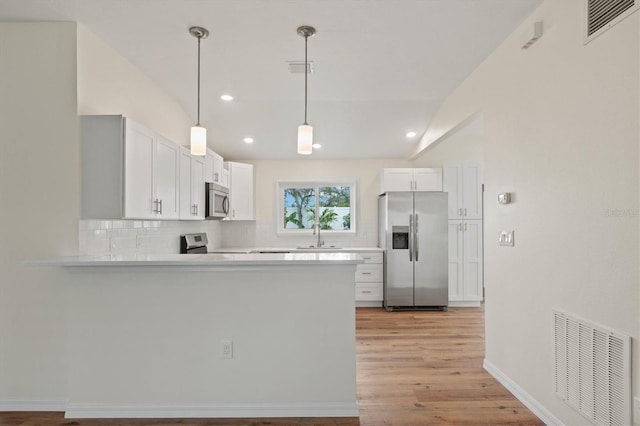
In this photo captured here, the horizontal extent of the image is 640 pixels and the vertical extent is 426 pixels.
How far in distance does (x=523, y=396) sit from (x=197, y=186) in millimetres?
3413

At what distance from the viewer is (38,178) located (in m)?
2.37

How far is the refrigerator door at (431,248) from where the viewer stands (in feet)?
16.3

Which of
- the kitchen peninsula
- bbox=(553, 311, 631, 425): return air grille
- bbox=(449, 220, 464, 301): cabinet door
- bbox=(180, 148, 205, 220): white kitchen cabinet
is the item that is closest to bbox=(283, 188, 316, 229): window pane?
bbox=(180, 148, 205, 220): white kitchen cabinet

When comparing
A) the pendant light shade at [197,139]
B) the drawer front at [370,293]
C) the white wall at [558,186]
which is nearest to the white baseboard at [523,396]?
the white wall at [558,186]

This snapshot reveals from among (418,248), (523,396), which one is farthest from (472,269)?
(523,396)

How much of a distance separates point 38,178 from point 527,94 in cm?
333

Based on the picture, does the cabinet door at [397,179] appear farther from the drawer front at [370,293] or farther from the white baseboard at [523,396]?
the white baseboard at [523,396]

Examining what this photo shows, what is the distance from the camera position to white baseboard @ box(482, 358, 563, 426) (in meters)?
2.13

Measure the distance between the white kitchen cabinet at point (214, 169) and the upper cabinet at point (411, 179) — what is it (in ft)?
7.72

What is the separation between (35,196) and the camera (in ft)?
A: 7.77

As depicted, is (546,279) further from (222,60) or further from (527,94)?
(222,60)

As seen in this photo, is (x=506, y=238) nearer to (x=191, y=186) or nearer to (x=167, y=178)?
(x=167, y=178)

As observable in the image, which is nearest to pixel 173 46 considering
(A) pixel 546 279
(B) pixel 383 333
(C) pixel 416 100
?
(C) pixel 416 100

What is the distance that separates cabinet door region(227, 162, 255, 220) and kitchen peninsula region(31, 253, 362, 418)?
2807mm
